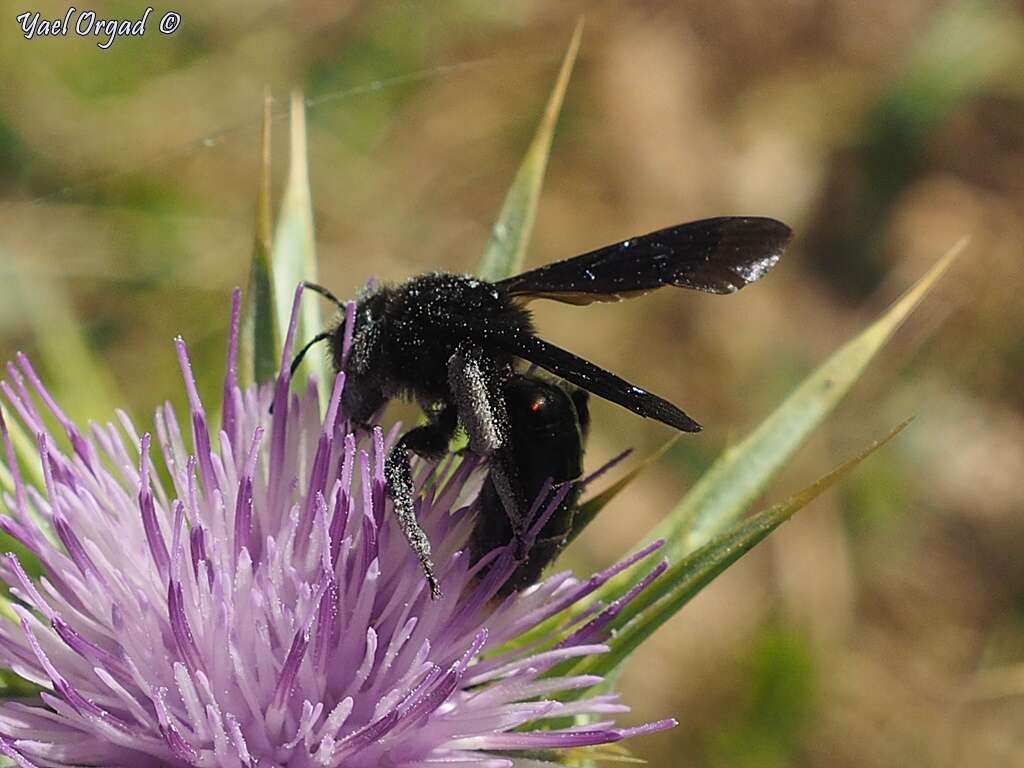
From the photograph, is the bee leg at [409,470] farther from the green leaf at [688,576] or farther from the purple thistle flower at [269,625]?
the green leaf at [688,576]

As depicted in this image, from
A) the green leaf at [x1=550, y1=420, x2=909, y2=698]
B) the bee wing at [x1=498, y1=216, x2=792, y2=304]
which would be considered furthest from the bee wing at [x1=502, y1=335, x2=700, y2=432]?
the green leaf at [x1=550, y1=420, x2=909, y2=698]

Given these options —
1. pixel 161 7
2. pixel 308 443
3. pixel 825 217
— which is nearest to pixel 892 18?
pixel 825 217

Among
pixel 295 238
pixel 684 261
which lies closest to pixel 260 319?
pixel 295 238

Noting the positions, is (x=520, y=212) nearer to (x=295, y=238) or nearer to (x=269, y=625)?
(x=295, y=238)

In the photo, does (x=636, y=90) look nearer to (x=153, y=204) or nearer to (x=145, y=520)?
(x=153, y=204)

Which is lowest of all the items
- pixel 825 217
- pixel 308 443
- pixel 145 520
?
pixel 145 520

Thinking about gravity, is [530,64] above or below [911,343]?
above
